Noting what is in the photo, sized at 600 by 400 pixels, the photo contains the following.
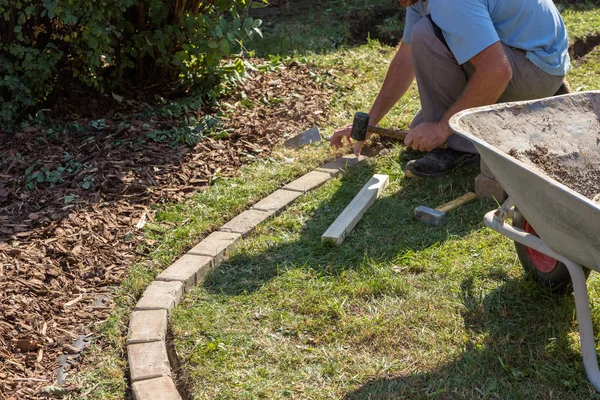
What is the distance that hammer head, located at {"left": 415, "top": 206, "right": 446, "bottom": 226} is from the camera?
428 cm

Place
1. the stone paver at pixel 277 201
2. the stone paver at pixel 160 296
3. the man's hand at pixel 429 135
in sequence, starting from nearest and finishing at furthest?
the stone paver at pixel 160 296, the man's hand at pixel 429 135, the stone paver at pixel 277 201

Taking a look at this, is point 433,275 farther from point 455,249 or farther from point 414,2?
point 414,2

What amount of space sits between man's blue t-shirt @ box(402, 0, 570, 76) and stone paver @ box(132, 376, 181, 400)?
7.53 feet

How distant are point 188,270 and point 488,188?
1.84m

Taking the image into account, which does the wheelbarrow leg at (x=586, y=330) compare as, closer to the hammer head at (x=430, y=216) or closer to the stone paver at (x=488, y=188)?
the hammer head at (x=430, y=216)

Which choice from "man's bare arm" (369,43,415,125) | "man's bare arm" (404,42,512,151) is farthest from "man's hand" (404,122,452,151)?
"man's bare arm" (369,43,415,125)

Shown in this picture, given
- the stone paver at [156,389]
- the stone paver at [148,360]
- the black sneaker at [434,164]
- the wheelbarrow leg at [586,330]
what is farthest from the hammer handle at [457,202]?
the stone paver at [156,389]

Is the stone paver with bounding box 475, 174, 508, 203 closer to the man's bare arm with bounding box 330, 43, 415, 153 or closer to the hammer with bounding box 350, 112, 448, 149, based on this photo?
the hammer with bounding box 350, 112, 448, 149

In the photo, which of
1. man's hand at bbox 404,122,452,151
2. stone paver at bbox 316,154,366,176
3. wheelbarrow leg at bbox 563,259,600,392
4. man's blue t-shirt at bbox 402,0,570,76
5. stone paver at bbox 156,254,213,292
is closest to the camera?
wheelbarrow leg at bbox 563,259,600,392

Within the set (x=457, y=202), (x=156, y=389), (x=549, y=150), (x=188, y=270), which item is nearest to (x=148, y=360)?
(x=156, y=389)

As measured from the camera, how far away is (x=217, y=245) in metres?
4.14

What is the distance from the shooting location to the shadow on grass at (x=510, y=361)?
9.61 feet

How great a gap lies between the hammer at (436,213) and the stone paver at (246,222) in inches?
34.6

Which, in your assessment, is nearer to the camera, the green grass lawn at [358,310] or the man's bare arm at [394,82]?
the green grass lawn at [358,310]
